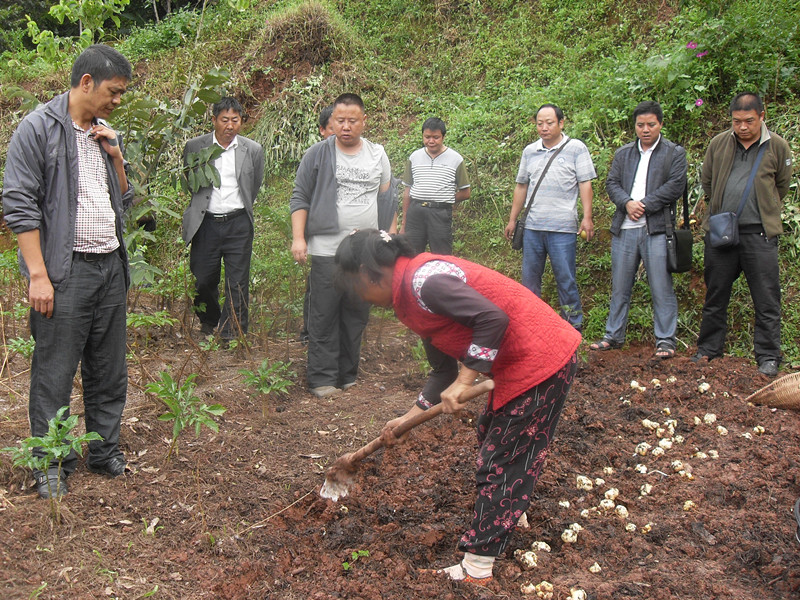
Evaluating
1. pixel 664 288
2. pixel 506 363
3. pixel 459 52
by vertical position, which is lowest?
pixel 664 288

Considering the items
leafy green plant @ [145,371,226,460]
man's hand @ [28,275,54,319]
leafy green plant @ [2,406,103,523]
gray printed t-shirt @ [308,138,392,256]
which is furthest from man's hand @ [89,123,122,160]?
gray printed t-shirt @ [308,138,392,256]

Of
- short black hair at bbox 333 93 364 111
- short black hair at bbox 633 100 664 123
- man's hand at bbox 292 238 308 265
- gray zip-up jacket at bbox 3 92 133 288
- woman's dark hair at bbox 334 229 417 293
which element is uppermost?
short black hair at bbox 333 93 364 111

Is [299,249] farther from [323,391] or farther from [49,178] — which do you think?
[49,178]

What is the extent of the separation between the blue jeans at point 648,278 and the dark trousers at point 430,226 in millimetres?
1672

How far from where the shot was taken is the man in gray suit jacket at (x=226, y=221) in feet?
18.1

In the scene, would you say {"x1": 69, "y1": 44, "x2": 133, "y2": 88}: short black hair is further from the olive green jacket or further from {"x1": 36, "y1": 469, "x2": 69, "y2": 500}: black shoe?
the olive green jacket

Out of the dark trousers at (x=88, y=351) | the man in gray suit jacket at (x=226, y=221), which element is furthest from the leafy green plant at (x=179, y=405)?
the man in gray suit jacket at (x=226, y=221)

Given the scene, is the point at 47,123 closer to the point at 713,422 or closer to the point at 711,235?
the point at 713,422

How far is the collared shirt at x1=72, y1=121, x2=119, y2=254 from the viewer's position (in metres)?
3.23

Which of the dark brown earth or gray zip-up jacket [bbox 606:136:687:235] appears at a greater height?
gray zip-up jacket [bbox 606:136:687:235]

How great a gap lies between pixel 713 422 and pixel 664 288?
1398 millimetres

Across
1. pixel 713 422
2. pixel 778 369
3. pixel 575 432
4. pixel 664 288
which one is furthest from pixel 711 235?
pixel 575 432

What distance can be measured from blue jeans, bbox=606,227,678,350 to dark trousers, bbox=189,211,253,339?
2.97 metres

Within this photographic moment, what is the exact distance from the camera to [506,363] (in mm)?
2711
